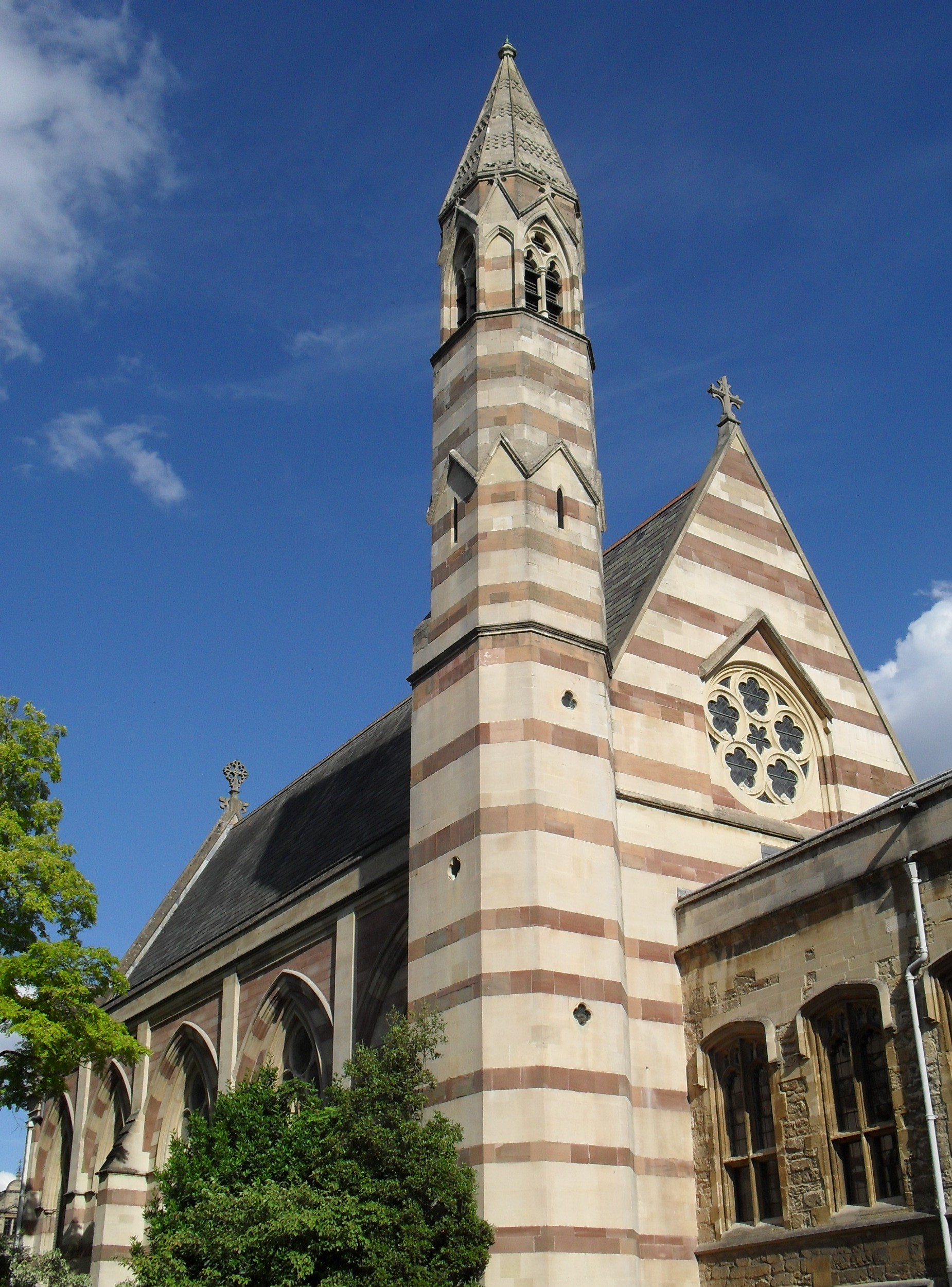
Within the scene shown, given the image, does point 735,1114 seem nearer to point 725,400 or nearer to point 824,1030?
point 824,1030

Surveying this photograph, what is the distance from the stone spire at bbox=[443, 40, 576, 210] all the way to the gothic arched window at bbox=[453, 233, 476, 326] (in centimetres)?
105

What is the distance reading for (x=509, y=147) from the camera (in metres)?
25.2

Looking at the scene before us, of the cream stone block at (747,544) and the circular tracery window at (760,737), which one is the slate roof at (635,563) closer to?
the cream stone block at (747,544)

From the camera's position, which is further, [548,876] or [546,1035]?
[548,876]

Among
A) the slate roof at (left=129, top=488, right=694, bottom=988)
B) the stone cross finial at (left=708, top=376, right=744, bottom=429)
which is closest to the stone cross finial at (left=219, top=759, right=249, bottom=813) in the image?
the slate roof at (left=129, top=488, right=694, bottom=988)

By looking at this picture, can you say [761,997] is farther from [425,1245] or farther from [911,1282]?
[425,1245]

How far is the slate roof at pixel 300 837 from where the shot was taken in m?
27.1

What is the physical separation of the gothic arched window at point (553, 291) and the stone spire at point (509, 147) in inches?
68.7

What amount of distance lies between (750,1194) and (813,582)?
12.3 metres

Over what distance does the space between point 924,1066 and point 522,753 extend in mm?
6601

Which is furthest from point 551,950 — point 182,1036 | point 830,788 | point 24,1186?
point 24,1186

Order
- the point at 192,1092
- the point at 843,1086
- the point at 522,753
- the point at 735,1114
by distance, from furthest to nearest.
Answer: the point at 192,1092
the point at 522,753
the point at 735,1114
the point at 843,1086

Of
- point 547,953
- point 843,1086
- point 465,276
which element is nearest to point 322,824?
point 465,276

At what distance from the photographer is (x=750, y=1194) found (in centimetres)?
1716
